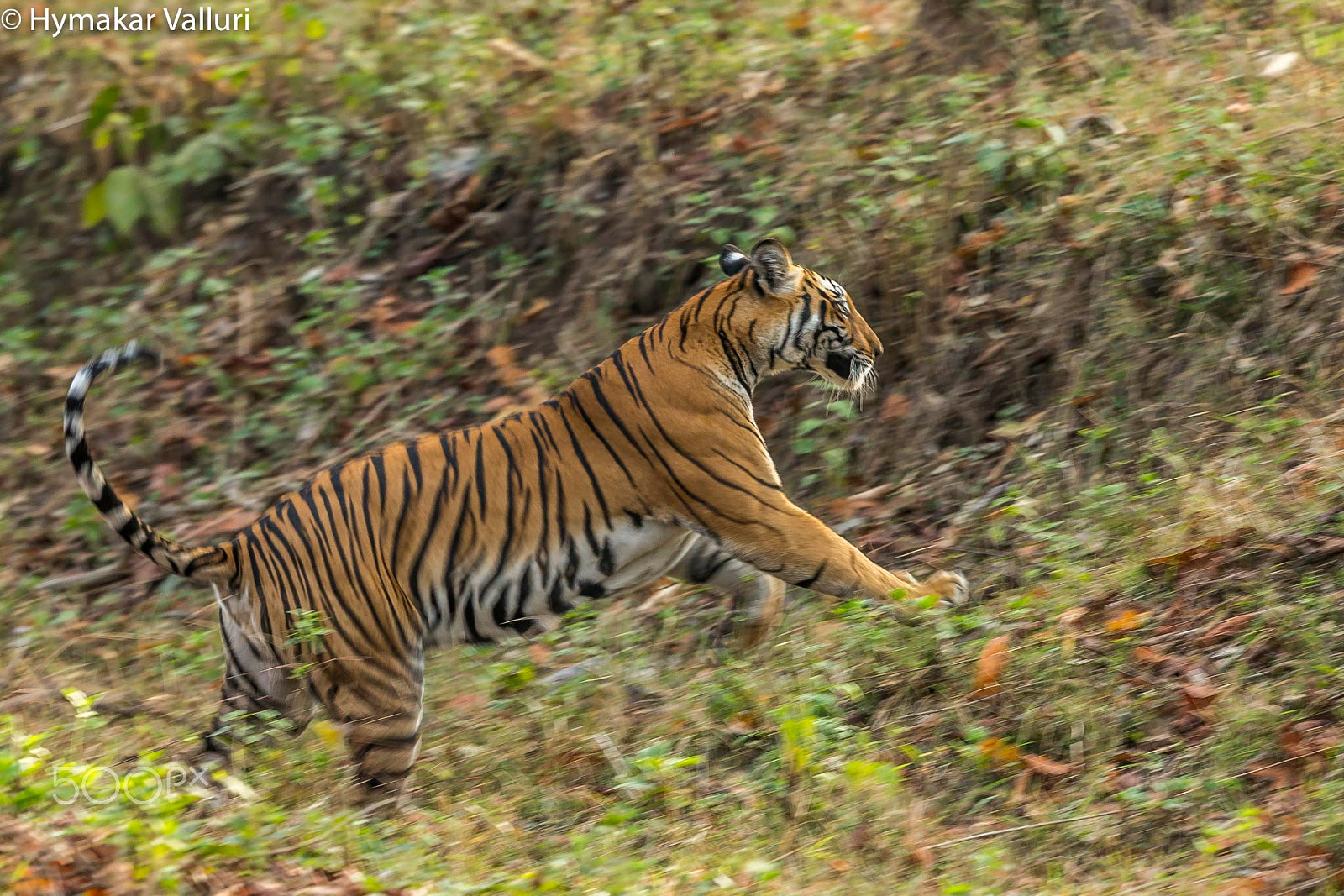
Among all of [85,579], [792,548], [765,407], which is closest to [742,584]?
[792,548]

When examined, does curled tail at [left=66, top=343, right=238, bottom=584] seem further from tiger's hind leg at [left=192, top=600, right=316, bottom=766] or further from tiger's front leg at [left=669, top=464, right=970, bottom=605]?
tiger's front leg at [left=669, top=464, right=970, bottom=605]

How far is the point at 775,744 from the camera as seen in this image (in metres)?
4.57

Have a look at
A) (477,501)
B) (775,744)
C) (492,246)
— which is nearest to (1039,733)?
(775,744)

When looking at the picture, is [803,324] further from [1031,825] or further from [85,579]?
[85,579]

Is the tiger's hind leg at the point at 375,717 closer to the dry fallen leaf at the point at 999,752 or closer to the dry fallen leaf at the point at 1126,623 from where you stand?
the dry fallen leaf at the point at 999,752

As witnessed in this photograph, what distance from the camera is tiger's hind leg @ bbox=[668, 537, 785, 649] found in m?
5.23

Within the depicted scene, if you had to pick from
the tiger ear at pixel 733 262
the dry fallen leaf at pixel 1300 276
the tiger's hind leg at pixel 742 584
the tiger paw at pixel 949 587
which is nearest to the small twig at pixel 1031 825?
the tiger paw at pixel 949 587

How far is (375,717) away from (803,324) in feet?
6.87

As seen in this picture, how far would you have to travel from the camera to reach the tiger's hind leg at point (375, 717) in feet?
15.2

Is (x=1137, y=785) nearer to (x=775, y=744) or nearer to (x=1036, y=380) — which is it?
(x=775, y=744)

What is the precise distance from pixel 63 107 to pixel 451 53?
3.16 metres

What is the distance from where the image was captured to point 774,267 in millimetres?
5234

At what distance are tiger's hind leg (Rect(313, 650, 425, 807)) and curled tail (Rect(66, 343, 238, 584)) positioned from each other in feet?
1.66

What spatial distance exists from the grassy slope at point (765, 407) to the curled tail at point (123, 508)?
1.79ft
